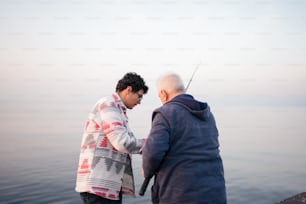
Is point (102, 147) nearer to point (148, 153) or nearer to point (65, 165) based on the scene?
point (148, 153)

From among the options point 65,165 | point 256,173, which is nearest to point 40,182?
point 65,165

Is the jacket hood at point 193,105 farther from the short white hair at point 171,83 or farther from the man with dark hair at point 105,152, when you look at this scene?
the man with dark hair at point 105,152

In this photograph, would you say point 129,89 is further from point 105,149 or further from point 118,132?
point 105,149

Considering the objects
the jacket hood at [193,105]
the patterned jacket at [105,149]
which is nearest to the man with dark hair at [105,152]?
the patterned jacket at [105,149]

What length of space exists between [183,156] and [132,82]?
1033mm

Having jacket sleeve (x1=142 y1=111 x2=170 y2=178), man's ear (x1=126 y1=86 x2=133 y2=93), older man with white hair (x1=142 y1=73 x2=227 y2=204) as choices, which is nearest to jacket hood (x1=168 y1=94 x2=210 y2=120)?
older man with white hair (x1=142 y1=73 x2=227 y2=204)

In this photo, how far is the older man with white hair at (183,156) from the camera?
2.80m

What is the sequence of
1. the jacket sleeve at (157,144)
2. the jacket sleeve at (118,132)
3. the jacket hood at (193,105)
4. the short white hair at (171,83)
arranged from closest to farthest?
1. the jacket sleeve at (157,144)
2. the jacket hood at (193,105)
3. the short white hair at (171,83)
4. the jacket sleeve at (118,132)

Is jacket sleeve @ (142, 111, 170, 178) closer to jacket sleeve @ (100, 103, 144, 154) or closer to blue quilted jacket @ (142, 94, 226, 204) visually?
blue quilted jacket @ (142, 94, 226, 204)

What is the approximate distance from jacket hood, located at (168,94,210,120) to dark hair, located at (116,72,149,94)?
0.68 metres

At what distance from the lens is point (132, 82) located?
3541 mm

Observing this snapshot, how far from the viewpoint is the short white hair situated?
309 cm

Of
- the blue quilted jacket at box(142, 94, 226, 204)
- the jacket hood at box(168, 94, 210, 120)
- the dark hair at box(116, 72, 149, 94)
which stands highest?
the dark hair at box(116, 72, 149, 94)

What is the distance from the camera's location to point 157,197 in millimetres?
2990
